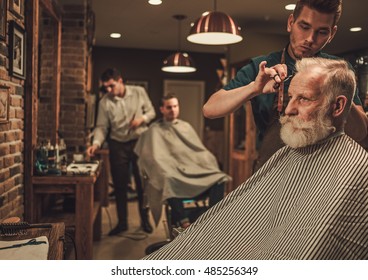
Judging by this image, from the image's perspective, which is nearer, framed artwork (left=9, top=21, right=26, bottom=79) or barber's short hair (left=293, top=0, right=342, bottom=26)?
barber's short hair (left=293, top=0, right=342, bottom=26)

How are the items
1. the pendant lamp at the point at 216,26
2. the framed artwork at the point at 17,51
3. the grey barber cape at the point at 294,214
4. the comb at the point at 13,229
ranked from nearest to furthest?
the grey barber cape at the point at 294,214 < the comb at the point at 13,229 < the framed artwork at the point at 17,51 < the pendant lamp at the point at 216,26

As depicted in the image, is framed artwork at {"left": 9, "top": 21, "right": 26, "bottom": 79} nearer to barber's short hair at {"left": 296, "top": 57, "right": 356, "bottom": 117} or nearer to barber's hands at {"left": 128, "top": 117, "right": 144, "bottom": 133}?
barber's short hair at {"left": 296, "top": 57, "right": 356, "bottom": 117}

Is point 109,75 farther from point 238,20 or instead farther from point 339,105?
point 339,105

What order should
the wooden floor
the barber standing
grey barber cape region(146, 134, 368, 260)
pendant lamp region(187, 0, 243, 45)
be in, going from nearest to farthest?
grey barber cape region(146, 134, 368, 260) < pendant lamp region(187, 0, 243, 45) < the wooden floor < the barber standing

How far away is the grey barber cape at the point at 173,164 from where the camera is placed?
3.14 metres

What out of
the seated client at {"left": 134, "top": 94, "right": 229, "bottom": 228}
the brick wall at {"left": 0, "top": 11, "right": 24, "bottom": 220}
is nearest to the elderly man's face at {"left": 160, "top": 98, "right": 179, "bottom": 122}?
the seated client at {"left": 134, "top": 94, "right": 229, "bottom": 228}

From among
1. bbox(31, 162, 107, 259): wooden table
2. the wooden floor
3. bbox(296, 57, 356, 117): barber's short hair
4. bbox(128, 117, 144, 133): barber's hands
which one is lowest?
the wooden floor

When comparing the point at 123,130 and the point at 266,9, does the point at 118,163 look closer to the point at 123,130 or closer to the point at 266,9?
the point at 123,130

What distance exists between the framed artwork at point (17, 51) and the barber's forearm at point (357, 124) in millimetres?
1538

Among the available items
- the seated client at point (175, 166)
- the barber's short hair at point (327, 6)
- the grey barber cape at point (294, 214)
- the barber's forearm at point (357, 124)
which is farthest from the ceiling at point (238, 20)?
the seated client at point (175, 166)

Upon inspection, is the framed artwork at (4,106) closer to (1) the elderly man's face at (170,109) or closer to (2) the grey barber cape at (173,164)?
(2) the grey barber cape at (173,164)

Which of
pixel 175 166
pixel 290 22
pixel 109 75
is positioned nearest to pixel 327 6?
pixel 290 22

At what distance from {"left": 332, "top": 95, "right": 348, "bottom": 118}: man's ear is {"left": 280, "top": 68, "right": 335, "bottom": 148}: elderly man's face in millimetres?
18

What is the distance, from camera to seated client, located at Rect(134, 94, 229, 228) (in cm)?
→ 310
